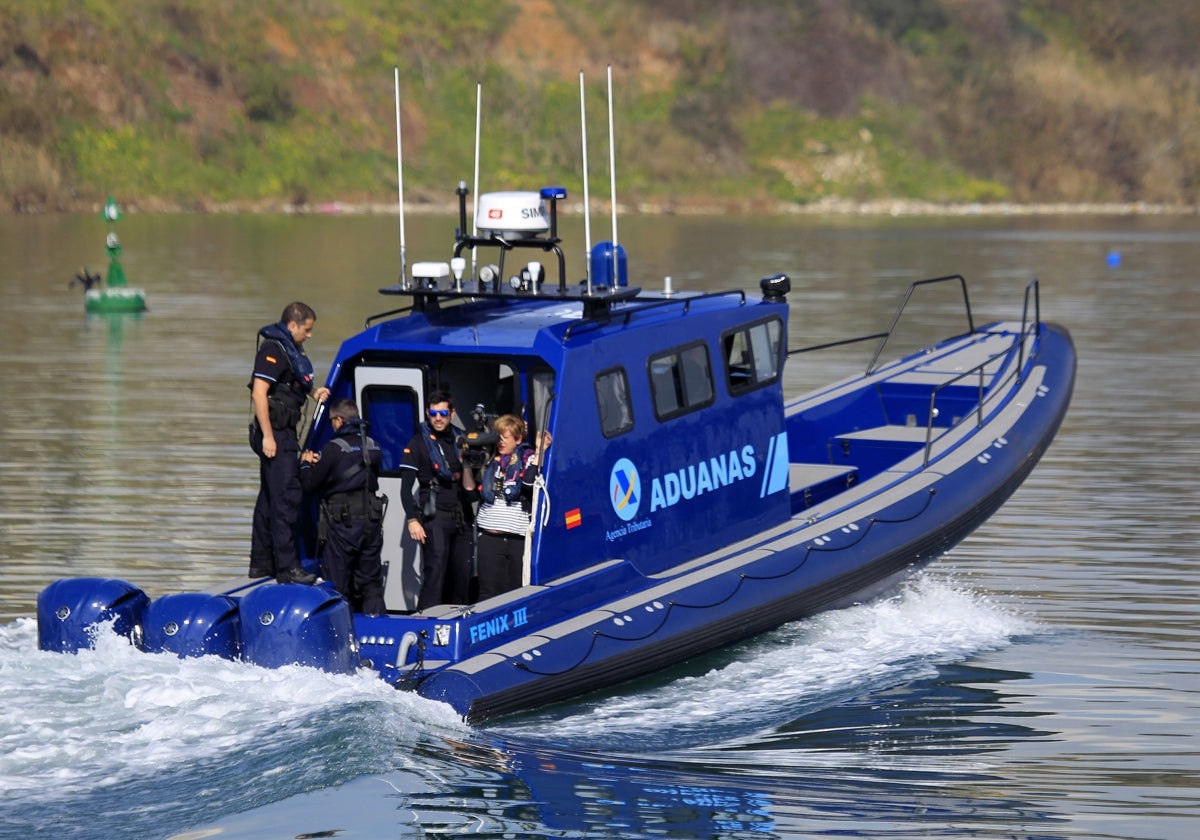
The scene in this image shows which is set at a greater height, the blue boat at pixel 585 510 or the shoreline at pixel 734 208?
the shoreline at pixel 734 208

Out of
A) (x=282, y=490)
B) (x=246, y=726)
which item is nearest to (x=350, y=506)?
(x=282, y=490)

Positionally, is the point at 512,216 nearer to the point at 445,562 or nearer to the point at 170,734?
the point at 445,562

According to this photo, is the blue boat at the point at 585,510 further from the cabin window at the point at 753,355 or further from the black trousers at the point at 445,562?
the black trousers at the point at 445,562

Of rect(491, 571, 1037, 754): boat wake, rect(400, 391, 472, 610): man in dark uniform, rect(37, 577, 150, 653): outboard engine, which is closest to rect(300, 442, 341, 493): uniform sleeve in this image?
rect(400, 391, 472, 610): man in dark uniform

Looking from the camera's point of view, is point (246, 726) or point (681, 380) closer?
point (246, 726)

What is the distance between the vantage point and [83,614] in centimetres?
898

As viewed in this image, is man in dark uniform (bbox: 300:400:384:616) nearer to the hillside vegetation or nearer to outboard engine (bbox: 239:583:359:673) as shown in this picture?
outboard engine (bbox: 239:583:359:673)

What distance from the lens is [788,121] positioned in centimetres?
7225

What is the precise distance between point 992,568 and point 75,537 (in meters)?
6.74

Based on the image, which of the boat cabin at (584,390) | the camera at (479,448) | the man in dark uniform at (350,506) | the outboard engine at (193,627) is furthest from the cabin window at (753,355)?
the outboard engine at (193,627)

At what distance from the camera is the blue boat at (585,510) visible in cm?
898

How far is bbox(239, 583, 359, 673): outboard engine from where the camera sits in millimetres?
8656

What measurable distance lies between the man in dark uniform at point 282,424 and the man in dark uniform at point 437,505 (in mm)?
598

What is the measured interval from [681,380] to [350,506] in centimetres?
216
